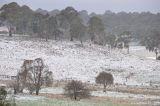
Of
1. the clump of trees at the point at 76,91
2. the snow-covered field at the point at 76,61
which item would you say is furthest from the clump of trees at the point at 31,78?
the snow-covered field at the point at 76,61

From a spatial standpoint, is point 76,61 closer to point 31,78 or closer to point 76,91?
point 31,78

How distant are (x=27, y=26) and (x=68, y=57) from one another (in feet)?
162

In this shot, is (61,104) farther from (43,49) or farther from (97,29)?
(97,29)

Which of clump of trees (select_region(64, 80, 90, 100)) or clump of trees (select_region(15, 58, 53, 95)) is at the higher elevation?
clump of trees (select_region(15, 58, 53, 95))

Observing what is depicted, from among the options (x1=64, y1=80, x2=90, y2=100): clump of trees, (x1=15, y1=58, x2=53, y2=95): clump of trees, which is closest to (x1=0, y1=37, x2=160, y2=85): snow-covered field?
(x1=15, y1=58, x2=53, y2=95): clump of trees

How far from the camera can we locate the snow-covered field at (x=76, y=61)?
77.3 m

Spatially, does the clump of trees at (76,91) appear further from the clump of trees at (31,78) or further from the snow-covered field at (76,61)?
the snow-covered field at (76,61)

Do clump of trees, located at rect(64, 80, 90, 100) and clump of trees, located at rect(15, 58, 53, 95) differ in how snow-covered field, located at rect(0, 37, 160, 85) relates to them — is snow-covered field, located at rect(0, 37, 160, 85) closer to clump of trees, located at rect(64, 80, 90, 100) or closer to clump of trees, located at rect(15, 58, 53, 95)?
clump of trees, located at rect(15, 58, 53, 95)

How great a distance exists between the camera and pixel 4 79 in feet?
211

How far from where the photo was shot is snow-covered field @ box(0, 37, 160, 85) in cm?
7731

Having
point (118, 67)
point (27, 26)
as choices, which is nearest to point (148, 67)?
point (118, 67)

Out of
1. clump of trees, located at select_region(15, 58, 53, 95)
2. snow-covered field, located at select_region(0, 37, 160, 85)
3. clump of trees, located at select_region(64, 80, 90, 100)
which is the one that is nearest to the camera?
clump of trees, located at select_region(64, 80, 90, 100)

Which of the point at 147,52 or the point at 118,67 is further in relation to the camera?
the point at 147,52

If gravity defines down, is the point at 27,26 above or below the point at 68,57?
above
